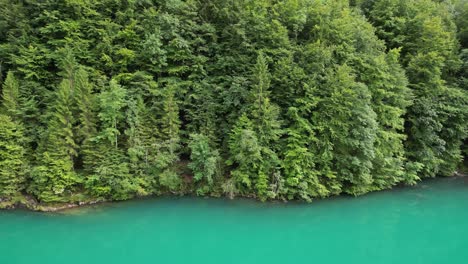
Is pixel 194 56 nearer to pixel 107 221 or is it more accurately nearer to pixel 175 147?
pixel 175 147

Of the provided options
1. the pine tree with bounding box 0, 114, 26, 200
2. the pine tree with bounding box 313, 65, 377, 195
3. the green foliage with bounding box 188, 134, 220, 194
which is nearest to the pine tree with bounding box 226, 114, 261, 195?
the green foliage with bounding box 188, 134, 220, 194

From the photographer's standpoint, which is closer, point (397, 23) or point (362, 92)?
point (362, 92)

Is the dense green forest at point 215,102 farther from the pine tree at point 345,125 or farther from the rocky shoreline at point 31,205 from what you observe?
the rocky shoreline at point 31,205

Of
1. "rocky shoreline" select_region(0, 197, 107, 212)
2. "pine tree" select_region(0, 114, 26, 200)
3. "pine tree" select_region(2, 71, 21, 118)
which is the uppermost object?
Answer: "pine tree" select_region(2, 71, 21, 118)

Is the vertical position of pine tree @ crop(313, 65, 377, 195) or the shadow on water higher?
pine tree @ crop(313, 65, 377, 195)

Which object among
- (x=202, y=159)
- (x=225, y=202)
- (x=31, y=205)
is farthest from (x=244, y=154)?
(x=31, y=205)

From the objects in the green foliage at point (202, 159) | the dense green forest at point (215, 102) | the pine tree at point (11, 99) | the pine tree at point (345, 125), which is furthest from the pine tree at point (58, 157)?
the pine tree at point (345, 125)

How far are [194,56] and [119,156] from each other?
642 centimetres

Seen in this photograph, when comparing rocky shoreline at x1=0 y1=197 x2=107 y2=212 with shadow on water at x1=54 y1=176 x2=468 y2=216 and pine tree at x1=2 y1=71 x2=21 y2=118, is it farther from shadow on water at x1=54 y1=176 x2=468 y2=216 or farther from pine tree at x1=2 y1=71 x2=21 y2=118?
pine tree at x1=2 y1=71 x2=21 y2=118

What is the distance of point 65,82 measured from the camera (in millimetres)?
14562

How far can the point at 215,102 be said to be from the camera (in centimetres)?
1653

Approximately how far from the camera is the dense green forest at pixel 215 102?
14.6 m

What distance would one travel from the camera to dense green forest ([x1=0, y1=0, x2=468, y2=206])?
1455 cm

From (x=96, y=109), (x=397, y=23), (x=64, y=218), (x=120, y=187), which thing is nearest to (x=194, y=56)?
(x=96, y=109)
